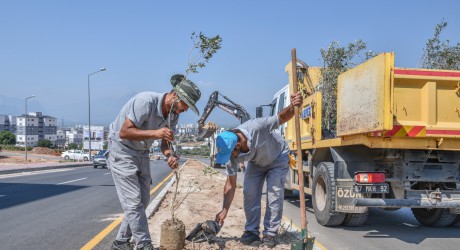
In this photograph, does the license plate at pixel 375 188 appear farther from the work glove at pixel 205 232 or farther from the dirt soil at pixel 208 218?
the work glove at pixel 205 232

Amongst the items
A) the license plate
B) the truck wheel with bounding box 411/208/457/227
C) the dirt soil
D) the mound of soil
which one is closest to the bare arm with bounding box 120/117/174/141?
the mound of soil

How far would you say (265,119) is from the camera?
5336 mm

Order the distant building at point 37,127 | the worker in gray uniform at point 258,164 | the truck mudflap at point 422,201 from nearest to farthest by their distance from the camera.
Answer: the worker in gray uniform at point 258,164
the truck mudflap at point 422,201
the distant building at point 37,127

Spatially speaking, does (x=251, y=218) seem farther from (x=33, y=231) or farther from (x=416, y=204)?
(x=33, y=231)

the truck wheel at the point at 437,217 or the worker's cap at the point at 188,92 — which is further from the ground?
the worker's cap at the point at 188,92

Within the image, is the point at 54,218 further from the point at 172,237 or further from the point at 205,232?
the point at 172,237

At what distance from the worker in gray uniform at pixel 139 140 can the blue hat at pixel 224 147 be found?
494 mm

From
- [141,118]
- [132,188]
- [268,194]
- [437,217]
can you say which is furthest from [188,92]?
[437,217]

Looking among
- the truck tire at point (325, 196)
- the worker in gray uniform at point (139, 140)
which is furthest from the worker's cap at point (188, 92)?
the truck tire at point (325, 196)

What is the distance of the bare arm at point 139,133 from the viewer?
13.8 ft

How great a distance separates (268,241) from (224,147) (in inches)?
55.2

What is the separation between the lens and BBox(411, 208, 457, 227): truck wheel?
25.3ft

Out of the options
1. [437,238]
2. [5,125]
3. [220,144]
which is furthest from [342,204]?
[5,125]

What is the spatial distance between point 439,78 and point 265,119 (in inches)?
118
